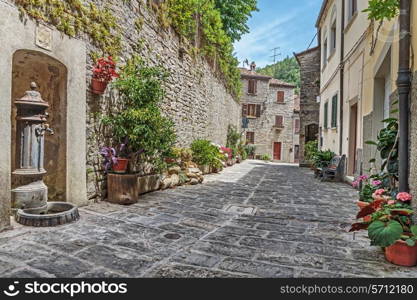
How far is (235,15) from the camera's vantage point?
52.7 feet

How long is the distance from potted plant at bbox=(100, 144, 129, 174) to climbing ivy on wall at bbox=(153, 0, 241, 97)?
3888 millimetres

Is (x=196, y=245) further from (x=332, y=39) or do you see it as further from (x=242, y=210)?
(x=332, y=39)

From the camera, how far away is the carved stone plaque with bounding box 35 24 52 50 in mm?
3510

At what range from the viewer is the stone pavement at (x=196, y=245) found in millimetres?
2277

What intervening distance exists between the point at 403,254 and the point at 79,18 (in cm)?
490

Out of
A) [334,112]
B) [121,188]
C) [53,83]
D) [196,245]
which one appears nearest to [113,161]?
[121,188]

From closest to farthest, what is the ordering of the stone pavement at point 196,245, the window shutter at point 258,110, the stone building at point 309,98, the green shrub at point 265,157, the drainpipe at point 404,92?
the stone pavement at point 196,245 < the drainpipe at point 404,92 < the stone building at point 309,98 < the green shrub at point 265,157 < the window shutter at point 258,110

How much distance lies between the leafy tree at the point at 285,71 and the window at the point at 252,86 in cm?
1937

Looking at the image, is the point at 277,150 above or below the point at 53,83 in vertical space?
below

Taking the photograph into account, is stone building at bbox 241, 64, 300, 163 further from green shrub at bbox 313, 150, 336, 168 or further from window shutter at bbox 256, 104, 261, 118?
green shrub at bbox 313, 150, 336, 168

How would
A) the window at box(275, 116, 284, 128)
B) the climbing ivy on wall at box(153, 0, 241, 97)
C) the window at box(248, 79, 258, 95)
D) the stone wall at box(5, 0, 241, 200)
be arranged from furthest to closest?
the window at box(275, 116, 284, 128)
the window at box(248, 79, 258, 95)
the climbing ivy on wall at box(153, 0, 241, 97)
the stone wall at box(5, 0, 241, 200)

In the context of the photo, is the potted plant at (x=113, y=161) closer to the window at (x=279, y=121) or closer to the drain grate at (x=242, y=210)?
the drain grate at (x=242, y=210)

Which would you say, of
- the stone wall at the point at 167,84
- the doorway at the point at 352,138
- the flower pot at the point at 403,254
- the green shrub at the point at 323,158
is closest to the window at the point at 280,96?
the stone wall at the point at 167,84

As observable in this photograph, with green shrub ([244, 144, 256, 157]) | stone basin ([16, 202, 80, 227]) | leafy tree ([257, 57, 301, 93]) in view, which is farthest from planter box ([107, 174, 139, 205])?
leafy tree ([257, 57, 301, 93])
